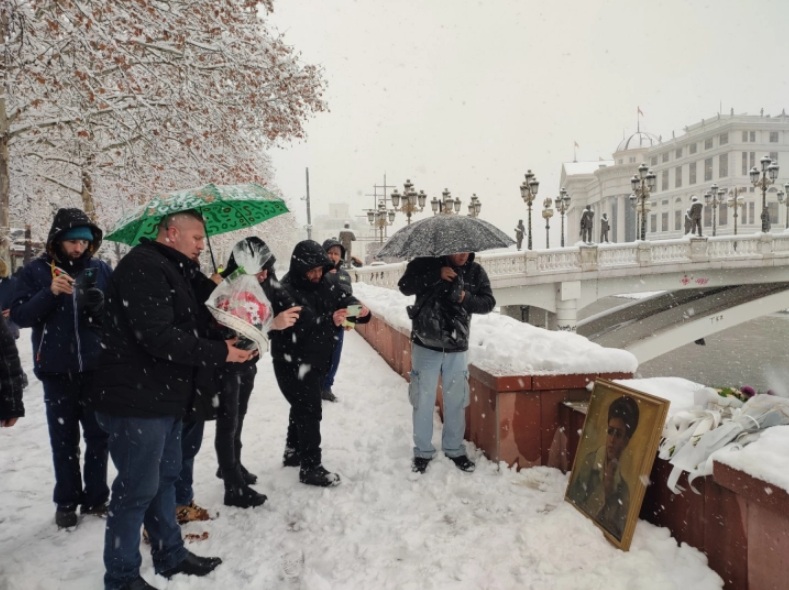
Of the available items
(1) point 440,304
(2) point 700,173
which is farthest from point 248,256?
(2) point 700,173

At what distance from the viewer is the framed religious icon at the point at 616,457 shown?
295 centimetres

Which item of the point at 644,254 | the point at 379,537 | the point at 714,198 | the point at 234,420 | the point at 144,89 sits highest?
the point at 714,198

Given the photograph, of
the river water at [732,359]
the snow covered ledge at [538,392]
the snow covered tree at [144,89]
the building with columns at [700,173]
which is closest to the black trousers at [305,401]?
the snow covered ledge at [538,392]

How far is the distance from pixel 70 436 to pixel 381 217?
2797 centimetres

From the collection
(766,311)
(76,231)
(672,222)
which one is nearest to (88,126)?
(76,231)

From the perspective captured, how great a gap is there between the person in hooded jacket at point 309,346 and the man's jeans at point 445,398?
0.75m

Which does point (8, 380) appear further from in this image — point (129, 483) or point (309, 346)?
point (309, 346)

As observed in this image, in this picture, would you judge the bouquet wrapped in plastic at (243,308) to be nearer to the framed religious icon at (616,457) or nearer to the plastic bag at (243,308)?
the plastic bag at (243,308)

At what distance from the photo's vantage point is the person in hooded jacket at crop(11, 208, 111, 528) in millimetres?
3438

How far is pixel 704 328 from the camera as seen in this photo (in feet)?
101

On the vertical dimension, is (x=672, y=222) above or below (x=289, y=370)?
above

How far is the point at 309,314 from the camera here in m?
4.09

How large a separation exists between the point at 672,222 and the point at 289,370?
91.5m

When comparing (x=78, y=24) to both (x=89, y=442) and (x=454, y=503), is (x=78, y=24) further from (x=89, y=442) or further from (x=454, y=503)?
(x=454, y=503)
